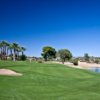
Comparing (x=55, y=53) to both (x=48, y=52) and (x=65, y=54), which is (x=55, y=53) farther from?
(x=65, y=54)

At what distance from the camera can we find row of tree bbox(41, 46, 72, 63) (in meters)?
137

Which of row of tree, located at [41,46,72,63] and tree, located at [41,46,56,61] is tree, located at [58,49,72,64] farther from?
tree, located at [41,46,56,61]

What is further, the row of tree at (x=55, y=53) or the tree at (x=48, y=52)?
the tree at (x=48, y=52)

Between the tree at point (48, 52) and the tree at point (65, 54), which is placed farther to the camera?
the tree at point (48, 52)

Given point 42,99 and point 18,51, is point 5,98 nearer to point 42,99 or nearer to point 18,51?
point 42,99

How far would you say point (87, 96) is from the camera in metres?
18.2

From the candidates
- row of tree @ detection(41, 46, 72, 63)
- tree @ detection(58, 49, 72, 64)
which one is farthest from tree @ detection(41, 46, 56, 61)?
tree @ detection(58, 49, 72, 64)

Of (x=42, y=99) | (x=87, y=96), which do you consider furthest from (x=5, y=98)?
(x=87, y=96)

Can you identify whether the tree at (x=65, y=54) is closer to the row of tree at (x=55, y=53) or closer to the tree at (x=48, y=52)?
the row of tree at (x=55, y=53)

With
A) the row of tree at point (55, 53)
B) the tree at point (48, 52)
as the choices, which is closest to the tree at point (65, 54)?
the row of tree at point (55, 53)

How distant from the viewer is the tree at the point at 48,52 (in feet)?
487

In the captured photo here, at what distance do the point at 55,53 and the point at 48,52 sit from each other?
540 cm

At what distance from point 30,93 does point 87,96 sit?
14.3ft

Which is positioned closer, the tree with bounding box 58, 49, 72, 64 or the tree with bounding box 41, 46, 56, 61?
the tree with bounding box 58, 49, 72, 64
